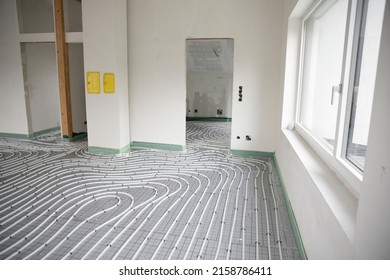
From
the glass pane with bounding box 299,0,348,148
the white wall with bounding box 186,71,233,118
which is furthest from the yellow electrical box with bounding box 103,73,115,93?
the white wall with bounding box 186,71,233,118

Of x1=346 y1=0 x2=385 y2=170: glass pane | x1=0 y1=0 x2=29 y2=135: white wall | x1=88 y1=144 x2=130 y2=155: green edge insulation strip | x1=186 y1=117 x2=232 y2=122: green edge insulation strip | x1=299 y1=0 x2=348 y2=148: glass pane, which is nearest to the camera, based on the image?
x1=346 y1=0 x2=385 y2=170: glass pane

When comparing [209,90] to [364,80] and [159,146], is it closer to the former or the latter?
[159,146]

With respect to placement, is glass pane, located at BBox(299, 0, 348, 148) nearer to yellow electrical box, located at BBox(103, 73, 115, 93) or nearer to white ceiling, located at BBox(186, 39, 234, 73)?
yellow electrical box, located at BBox(103, 73, 115, 93)

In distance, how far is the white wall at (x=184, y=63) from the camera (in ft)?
13.9

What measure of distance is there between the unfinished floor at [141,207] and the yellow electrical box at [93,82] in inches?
44.0

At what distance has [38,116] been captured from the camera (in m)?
5.89

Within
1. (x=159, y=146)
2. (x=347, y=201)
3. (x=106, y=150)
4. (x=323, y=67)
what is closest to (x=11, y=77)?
(x=106, y=150)

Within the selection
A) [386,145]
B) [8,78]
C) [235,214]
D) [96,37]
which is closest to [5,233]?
[235,214]

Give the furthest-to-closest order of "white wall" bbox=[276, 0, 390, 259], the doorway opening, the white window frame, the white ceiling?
the doorway opening, the white ceiling, the white window frame, "white wall" bbox=[276, 0, 390, 259]

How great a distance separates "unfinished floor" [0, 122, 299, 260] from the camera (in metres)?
2.06

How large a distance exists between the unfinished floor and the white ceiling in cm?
338

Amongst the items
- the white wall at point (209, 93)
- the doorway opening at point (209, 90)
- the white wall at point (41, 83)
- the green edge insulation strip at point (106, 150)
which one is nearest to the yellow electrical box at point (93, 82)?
the green edge insulation strip at point (106, 150)

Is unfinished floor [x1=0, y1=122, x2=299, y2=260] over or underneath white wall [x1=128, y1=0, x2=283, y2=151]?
underneath

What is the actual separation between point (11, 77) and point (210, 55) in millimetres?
4699
